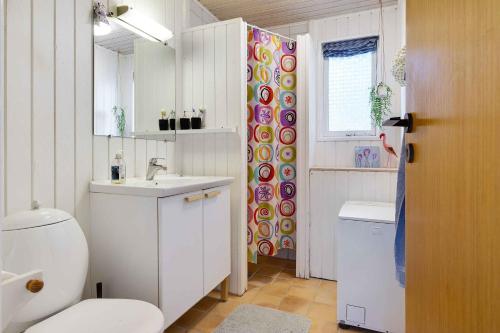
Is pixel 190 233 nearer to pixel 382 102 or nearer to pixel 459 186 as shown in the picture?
pixel 459 186

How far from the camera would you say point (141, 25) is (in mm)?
1970

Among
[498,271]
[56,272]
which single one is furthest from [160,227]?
[498,271]

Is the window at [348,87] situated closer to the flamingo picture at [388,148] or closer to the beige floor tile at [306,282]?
the flamingo picture at [388,148]

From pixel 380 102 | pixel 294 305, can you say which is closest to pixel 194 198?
pixel 294 305

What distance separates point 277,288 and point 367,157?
1.44 metres

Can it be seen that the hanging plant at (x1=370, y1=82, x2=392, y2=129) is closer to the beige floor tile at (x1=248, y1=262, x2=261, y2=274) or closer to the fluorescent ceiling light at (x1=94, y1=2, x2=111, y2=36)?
the beige floor tile at (x1=248, y1=262, x2=261, y2=274)

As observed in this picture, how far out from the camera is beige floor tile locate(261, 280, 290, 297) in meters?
2.27

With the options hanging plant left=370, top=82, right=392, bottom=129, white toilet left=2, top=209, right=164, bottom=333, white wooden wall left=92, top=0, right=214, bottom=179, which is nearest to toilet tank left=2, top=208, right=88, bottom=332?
white toilet left=2, top=209, right=164, bottom=333

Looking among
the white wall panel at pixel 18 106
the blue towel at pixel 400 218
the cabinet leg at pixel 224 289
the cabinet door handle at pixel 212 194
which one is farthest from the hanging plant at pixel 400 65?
the white wall panel at pixel 18 106

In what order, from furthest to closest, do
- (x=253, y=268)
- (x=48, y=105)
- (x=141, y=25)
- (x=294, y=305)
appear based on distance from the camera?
1. (x=253, y=268)
2. (x=294, y=305)
3. (x=141, y=25)
4. (x=48, y=105)

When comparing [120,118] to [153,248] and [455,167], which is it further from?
[455,167]

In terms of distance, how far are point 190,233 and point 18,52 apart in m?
1.20

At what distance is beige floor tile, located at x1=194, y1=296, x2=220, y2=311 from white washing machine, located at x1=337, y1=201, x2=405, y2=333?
88cm

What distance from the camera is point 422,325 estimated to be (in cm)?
79
